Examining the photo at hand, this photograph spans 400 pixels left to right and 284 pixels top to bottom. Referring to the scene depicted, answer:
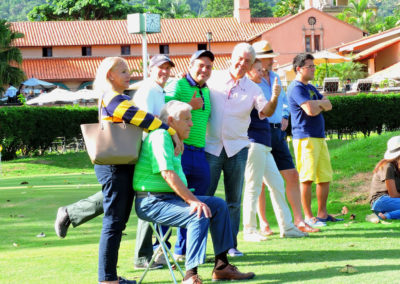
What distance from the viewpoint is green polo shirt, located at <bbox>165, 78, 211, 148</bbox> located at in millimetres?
7652

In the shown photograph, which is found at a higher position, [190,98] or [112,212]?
[190,98]

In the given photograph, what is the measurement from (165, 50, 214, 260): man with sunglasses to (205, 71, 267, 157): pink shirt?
18 centimetres

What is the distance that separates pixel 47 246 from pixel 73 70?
194 ft

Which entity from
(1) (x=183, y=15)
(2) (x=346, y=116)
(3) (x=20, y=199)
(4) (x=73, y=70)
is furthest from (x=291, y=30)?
(3) (x=20, y=199)

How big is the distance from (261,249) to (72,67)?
61.0m

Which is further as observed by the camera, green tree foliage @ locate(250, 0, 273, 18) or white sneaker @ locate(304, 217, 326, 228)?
green tree foliage @ locate(250, 0, 273, 18)

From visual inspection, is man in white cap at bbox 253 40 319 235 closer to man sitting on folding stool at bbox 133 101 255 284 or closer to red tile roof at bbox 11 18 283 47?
man sitting on folding stool at bbox 133 101 255 284

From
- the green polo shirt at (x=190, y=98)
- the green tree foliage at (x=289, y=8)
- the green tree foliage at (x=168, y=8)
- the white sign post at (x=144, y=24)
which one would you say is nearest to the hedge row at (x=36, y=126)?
the white sign post at (x=144, y=24)

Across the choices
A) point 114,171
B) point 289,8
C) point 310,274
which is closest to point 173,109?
point 114,171

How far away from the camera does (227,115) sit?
811cm

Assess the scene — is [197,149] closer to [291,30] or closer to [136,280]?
[136,280]

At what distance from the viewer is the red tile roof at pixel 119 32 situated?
69500 mm

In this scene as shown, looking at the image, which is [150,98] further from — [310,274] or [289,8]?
[289,8]

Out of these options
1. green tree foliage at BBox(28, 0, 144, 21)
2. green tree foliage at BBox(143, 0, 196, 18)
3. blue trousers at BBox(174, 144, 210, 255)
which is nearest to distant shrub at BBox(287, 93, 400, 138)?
blue trousers at BBox(174, 144, 210, 255)
